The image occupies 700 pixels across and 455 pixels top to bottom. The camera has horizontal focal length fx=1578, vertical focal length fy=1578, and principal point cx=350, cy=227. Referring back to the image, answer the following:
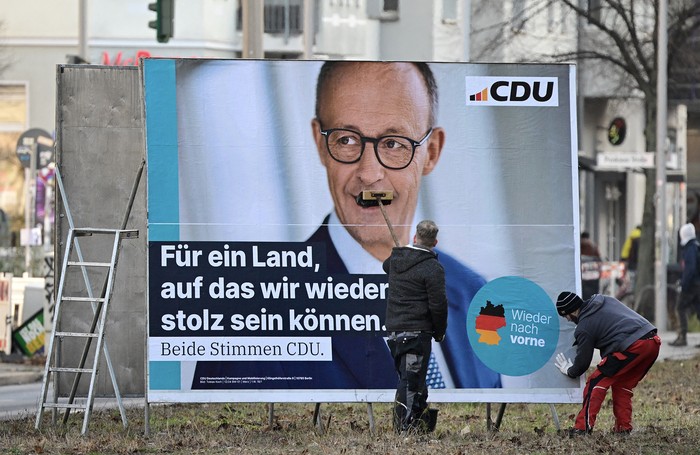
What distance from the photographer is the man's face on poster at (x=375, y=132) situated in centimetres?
1203

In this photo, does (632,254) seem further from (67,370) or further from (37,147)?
(67,370)

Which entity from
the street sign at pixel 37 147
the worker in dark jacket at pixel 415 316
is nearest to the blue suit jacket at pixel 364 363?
the worker in dark jacket at pixel 415 316

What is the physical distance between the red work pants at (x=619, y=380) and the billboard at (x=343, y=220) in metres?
0.42

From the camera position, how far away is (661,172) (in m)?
27.6

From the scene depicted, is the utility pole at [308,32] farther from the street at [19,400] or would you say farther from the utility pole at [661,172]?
the street at [19,400]

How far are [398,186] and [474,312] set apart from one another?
1128 mm

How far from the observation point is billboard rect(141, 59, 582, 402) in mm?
11930

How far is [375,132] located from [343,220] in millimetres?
719

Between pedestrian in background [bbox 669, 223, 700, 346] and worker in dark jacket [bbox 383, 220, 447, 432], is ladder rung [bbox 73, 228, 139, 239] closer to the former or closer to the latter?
worker in dark jacket [bbox 383, 220, 447, 432]

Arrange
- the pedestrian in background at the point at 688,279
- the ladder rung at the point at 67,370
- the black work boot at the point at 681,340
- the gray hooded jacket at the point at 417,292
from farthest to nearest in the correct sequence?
1. the black work boot at the point at 681,340
2. the pedestrian in background at the point at 688,279
3. the ladder rung at the point at 67,370
4. the gray hooded jacket at the point at 417,292

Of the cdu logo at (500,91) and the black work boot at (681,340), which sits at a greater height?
the cdu logo at (500,91)

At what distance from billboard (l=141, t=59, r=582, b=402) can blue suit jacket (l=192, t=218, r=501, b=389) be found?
11mm

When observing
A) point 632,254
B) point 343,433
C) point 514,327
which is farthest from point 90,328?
point 632,254

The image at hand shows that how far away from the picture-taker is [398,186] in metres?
12.1
